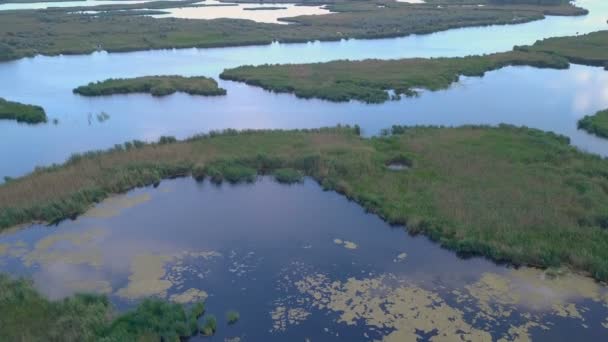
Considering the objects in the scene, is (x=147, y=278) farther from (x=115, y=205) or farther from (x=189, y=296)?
(x=115, y=205)

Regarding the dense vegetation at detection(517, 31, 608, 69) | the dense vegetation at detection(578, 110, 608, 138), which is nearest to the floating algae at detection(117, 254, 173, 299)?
the dense vegetation at detection(578, 110, 608, 138)

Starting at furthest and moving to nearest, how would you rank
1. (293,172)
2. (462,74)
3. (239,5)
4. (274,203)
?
(239,5) → (462,74) → (293,172) → (274,203)

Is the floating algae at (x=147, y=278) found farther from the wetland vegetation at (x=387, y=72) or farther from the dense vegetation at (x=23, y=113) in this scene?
the wetland vegetation at (x=387, y=72)

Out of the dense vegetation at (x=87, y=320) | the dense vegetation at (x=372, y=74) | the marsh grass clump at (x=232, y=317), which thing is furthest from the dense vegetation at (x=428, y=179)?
the dense vegetation at (x=372, y=74)

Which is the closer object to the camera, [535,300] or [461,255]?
[535,300]

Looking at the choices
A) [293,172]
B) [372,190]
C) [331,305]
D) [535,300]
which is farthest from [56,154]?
[535,300]

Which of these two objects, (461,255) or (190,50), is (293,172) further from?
(190,50)
